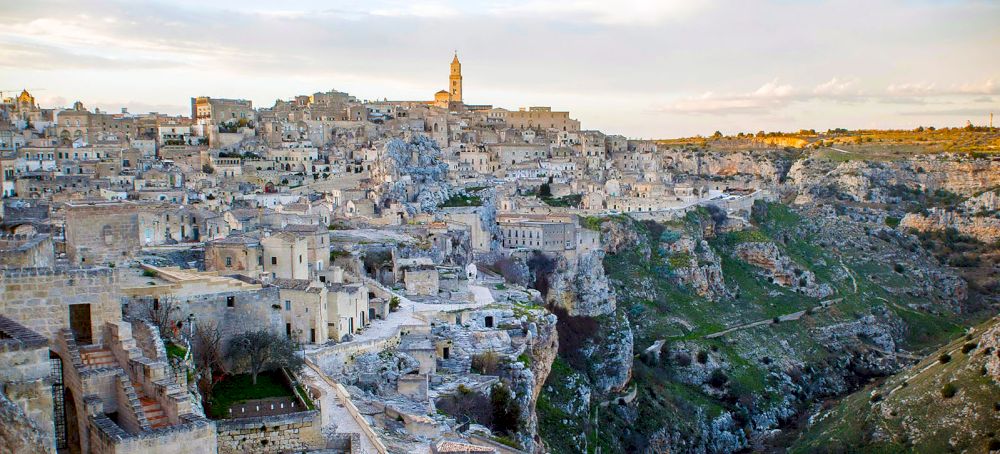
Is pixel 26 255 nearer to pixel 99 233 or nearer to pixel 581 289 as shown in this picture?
pixel 99 233

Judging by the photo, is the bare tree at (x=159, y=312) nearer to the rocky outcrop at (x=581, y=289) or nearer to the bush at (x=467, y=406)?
the bush at (x=467, y=406)

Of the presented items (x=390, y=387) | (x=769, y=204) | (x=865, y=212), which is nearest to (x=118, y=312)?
(x=390, y=387)

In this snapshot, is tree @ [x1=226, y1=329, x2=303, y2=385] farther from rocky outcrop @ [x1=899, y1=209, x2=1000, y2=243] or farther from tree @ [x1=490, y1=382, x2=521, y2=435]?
rocky outcrop @ [x1=899, y1=209, x2=1000, y2=243]

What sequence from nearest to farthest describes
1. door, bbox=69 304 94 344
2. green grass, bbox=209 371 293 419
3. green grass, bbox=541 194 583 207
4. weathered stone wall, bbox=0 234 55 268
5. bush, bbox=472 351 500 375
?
door, bbox=69 304 94 344 < weathered stone wall, bbox=0 234 55 268 < green grass, bbox=209 371 293 419 < bush, bbox=472 351 500 375 < green grass, bbox=541 194 583 207

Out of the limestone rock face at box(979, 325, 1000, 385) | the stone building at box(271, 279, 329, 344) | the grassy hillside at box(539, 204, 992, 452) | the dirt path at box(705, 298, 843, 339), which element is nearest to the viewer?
the stone building at box(271, 279, 329, 344)

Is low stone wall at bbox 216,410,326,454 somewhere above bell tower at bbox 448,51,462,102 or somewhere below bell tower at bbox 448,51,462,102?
below

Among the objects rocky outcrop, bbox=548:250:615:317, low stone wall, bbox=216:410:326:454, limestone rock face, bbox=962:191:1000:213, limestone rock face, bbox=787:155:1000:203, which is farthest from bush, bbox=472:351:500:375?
limestone rock face, bbox=962:191:1000:213

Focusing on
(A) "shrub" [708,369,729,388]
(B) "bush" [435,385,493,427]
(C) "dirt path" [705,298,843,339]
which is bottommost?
(A) "shrub" [708,369,729,388]

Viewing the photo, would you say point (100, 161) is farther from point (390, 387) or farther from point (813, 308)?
point (813, 308)

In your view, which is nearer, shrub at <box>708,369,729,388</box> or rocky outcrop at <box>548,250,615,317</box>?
rocky outcrop at <box>548,250,615,317</box>
